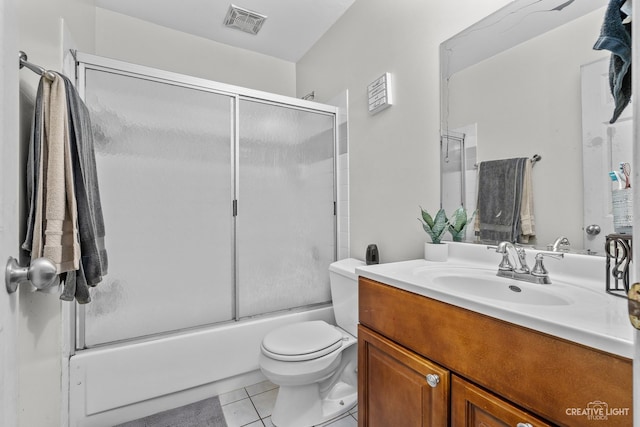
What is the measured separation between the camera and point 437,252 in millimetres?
1230

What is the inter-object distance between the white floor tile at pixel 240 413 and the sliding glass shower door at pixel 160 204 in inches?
18.1

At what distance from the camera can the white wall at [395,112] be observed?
54.2 inches

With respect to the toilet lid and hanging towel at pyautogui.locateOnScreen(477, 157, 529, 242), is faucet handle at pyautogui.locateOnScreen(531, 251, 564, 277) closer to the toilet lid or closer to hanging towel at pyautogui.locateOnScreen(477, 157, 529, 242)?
hanging towel at pyautogui.locateOnScreen(477, 157, 529, 242)

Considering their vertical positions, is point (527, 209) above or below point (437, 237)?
above

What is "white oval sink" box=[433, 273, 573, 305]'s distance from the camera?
788mm

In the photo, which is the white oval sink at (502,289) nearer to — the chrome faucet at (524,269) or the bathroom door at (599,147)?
the chrome faucet at (524,269)

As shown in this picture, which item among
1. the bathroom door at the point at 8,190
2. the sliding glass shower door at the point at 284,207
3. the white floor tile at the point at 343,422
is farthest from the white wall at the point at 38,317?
the white floor tile at the point at 343,422

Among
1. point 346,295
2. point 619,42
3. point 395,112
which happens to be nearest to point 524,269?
point 619,42

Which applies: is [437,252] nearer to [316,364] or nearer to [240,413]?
[316,364]

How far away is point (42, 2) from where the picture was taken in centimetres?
99

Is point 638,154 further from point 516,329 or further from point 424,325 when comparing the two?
point 424,325

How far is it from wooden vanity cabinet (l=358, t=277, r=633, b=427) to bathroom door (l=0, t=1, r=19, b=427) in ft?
2.84

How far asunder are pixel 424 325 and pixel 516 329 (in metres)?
0.25

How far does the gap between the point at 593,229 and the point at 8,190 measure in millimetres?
1426
